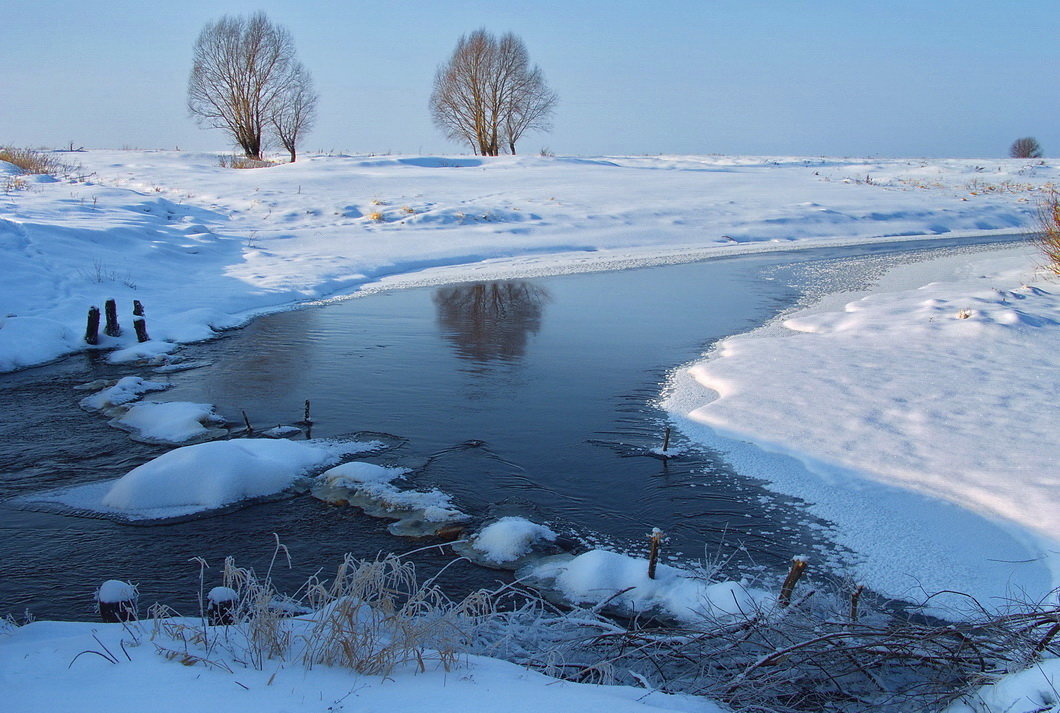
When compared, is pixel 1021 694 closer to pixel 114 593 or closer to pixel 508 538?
pixel 508 538

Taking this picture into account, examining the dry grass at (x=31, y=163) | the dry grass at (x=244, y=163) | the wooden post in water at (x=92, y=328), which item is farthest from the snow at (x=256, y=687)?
the dry grass at (x=244, y=163)

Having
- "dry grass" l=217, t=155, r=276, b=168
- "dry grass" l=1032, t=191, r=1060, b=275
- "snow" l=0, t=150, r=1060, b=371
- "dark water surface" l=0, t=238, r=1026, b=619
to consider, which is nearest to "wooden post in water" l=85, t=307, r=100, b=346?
"snow" l=0, t=150, r=1060, b=371

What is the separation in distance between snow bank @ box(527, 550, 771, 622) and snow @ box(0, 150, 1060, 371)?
5.98m

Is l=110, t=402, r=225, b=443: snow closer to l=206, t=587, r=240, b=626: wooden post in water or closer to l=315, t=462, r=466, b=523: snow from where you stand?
l=315, t=462, r=466, b=523: snow

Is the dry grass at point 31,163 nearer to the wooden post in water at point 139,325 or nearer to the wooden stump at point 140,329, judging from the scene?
the wooden post in water at point 139,325

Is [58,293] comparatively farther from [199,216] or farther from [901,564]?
[901,564]

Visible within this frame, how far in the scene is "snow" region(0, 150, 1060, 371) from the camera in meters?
10.8

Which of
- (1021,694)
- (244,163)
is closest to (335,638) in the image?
(1021,694)

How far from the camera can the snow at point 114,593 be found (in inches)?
121

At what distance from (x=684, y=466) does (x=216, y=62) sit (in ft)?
104

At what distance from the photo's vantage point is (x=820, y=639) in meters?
2.69

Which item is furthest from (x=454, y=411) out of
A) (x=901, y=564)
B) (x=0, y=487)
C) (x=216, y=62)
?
(x=216, y=62)

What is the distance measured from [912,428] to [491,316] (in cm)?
606

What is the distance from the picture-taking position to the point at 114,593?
3.10m
